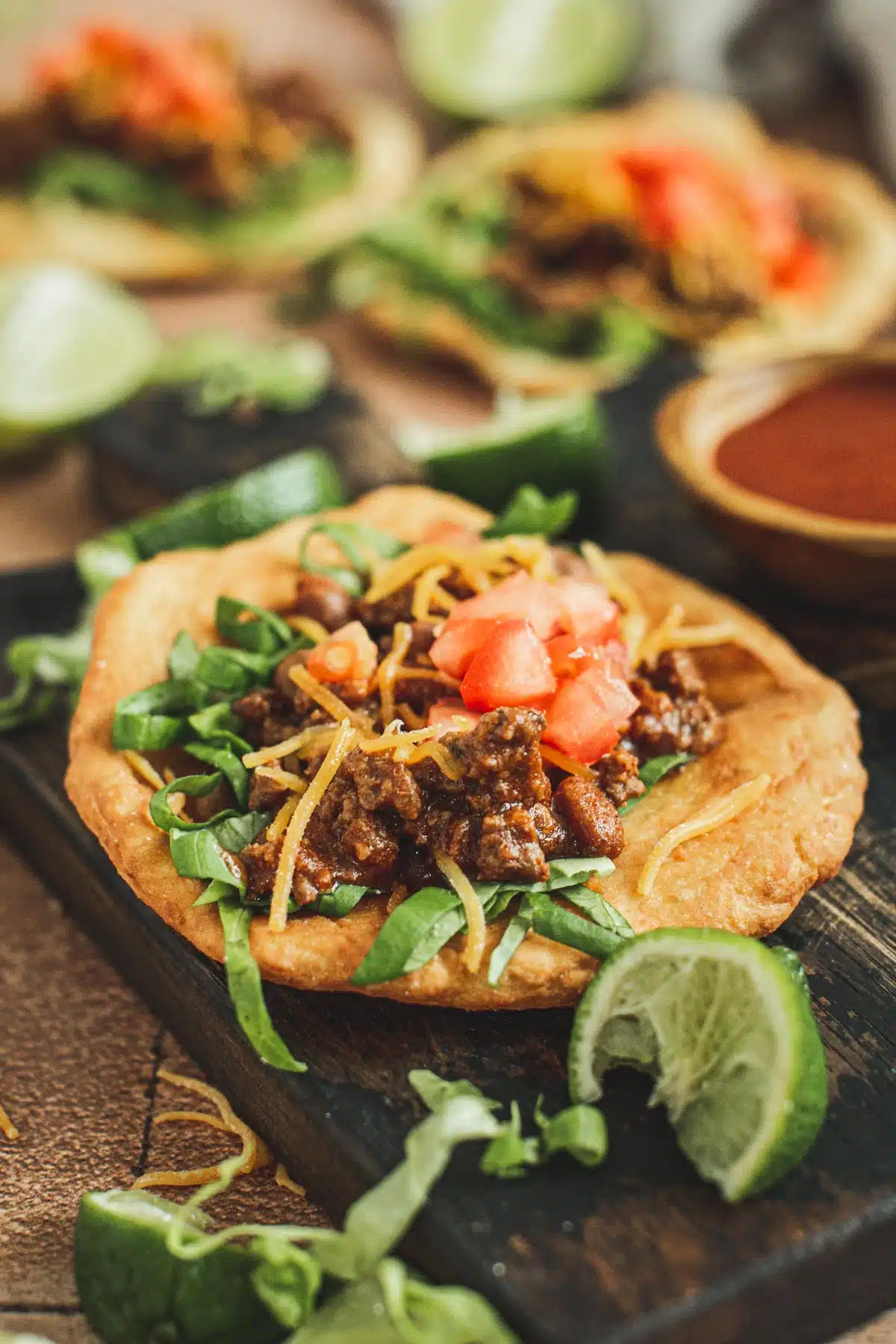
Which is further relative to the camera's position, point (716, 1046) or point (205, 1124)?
point (205, 1124)

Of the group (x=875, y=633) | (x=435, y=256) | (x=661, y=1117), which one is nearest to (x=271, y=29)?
(x=435, y=256)

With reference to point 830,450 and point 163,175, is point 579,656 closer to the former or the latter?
point 830,450

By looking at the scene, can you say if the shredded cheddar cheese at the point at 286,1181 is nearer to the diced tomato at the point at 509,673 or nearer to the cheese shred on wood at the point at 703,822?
the cheese shred on wood at the point at 703,822

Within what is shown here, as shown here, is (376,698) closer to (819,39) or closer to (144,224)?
(144,224)

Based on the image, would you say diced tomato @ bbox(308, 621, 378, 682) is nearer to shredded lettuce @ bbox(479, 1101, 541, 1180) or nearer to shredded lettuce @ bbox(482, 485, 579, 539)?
shredded lettuce @ bbox(482, 485, 579, 539)

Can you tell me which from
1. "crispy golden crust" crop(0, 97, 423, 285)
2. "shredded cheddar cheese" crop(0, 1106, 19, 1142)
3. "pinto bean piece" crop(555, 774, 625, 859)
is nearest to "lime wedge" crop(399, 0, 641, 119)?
"crispy golden crust" crop(0, 97, 423, 285)

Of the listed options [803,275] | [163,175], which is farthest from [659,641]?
[163,175]
